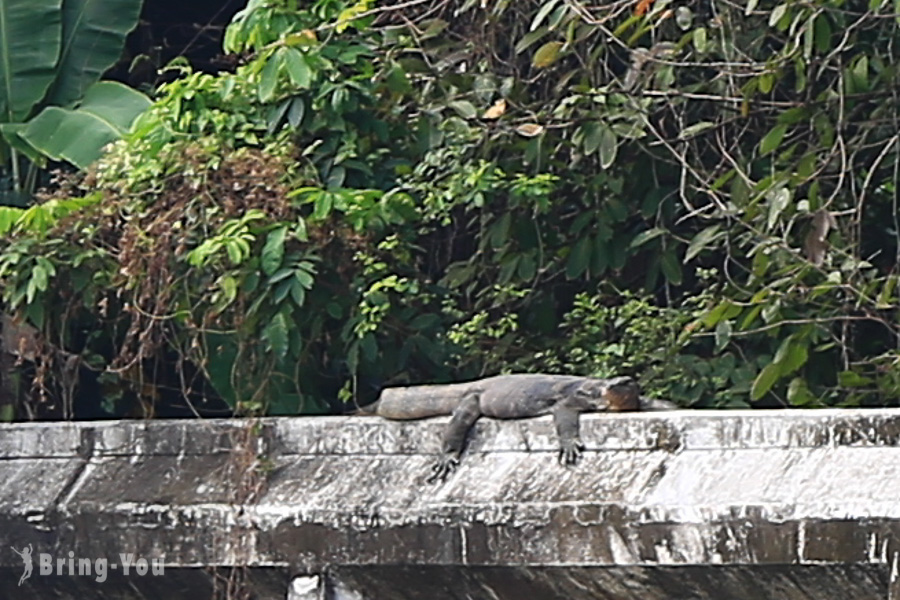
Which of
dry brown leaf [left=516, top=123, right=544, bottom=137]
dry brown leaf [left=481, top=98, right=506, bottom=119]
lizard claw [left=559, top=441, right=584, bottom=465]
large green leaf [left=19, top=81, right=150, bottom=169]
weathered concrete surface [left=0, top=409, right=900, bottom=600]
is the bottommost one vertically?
weathered concrete surface [left=0, top=409, right=900, bottom=600]

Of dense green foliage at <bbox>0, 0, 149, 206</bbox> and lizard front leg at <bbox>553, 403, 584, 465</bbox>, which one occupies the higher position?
dense green foliage at <bbox>0, 0, 149, 206</bbox>

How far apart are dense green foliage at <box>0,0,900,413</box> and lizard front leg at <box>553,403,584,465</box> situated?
103cm

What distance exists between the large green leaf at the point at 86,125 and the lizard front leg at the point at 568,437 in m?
2.63

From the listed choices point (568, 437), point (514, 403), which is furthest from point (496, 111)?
point (568, 437)

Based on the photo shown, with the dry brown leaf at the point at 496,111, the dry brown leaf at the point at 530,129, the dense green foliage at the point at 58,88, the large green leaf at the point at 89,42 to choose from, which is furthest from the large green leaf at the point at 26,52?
the dry brown leaf at the point at 530,129

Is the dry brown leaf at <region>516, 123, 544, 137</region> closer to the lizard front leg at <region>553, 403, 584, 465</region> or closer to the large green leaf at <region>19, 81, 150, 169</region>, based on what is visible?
the lizard front leg at <region>553, 403, 584, 465</region>

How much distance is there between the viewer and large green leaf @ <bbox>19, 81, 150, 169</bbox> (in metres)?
6.28

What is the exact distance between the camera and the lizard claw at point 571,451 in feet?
13.7

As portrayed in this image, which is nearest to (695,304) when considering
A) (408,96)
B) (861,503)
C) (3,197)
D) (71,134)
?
(408,96)

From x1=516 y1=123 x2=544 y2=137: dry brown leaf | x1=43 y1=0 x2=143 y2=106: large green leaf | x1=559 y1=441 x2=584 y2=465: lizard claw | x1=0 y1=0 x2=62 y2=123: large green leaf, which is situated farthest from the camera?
x1=43 y1=0 x2=143 y2=106: large green leaf

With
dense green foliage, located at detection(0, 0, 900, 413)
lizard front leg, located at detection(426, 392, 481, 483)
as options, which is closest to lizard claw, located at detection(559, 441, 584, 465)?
lizard front leg, located at detection(426, 392, 481, 483)

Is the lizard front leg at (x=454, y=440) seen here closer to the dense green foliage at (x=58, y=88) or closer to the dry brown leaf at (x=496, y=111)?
the dry brown leaf at (x=496, y=111)

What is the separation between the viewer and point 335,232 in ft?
17.7

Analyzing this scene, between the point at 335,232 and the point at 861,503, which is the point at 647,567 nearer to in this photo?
the point at 861,503
